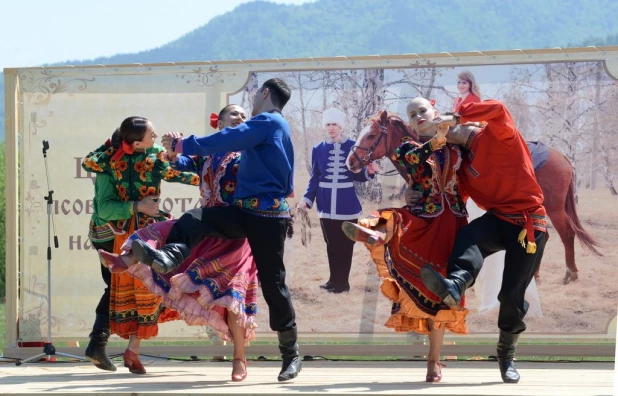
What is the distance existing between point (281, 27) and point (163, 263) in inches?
5694

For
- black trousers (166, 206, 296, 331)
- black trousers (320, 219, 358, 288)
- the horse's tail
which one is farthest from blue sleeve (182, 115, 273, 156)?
the horse's tail

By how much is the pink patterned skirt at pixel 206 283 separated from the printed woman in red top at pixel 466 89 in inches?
81.8

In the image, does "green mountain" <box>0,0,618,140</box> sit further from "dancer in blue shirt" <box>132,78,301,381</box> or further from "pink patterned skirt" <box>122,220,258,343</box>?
"dancer in blue shirt" <box>132,78,301,381</box>

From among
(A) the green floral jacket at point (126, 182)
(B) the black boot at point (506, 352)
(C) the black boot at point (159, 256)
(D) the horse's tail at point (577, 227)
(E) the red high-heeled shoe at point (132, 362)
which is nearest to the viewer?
(C) the black boot at point (159, 256)

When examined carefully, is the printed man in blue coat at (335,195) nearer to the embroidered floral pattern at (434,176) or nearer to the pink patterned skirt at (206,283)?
the pink patterned skirt at (206,283)

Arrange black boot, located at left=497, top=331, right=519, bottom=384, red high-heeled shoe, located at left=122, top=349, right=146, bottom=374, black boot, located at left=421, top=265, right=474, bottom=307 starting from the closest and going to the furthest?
black boot, located at left=421, top=265, right=474, bottom=307 < black boot, located at left=497, top=331, right=519, bottom=384 < red high-heeled shoe, located at left=122, top=349, right=146, bottom=374

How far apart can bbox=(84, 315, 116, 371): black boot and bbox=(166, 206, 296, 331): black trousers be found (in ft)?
3.91

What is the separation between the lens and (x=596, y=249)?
7.12 m

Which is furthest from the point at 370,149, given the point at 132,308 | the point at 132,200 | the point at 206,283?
the point at 132,308

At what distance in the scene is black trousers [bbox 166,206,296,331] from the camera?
5.82 m

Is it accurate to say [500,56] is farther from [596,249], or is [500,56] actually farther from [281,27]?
[281,27]

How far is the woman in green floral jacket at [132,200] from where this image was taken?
6410mm

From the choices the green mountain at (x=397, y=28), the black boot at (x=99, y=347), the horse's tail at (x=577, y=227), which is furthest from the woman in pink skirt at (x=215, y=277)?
the green mountain at (x=397, y=28)

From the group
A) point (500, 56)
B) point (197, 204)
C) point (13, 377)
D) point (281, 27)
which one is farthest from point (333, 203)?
point (281, 27)
